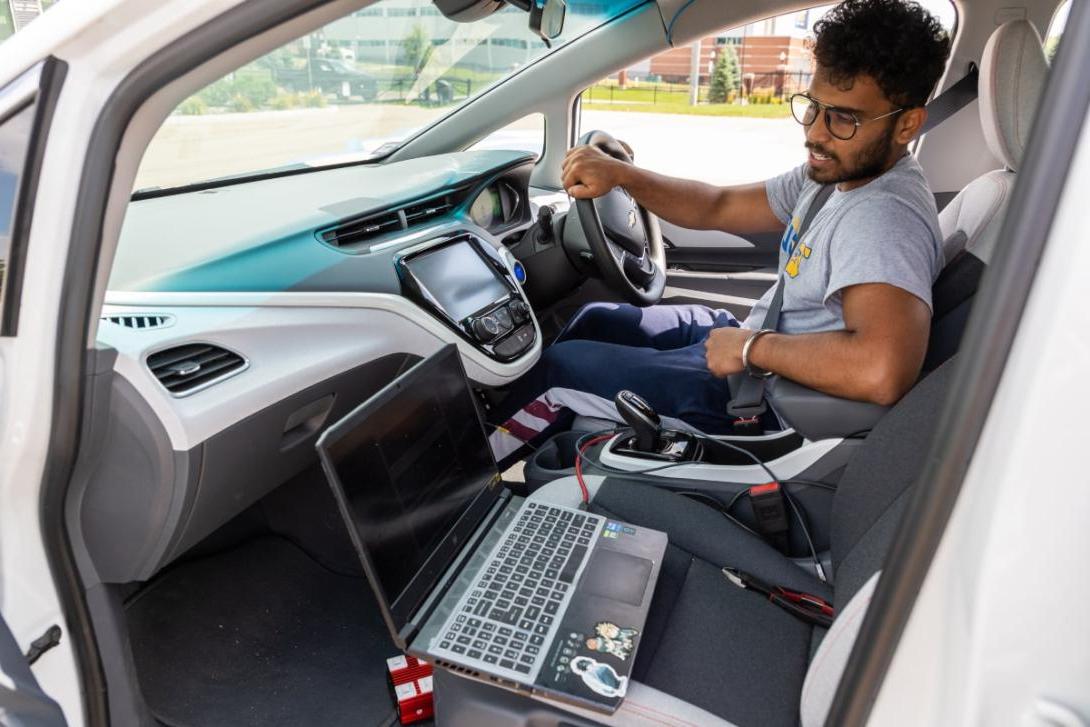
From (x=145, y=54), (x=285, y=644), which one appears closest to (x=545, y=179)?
(x=285, y=644)

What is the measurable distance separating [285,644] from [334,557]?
0.86 ft

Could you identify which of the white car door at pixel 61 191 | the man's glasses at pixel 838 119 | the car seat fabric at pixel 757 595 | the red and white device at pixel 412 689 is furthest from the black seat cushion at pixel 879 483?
the white car door at pixel 61 191

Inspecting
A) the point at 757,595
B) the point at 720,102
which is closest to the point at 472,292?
the point at 757,595

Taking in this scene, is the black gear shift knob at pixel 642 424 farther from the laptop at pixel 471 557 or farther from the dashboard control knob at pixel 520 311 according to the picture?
the dashboard control knob at pixel 520 311

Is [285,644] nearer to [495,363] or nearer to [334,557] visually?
[334,557]

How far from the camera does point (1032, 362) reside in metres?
0.59

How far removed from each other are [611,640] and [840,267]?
2.71 ft

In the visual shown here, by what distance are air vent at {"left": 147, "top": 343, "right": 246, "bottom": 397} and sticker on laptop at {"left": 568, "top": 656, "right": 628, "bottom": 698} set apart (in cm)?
74

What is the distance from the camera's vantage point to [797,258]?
1683 millimetres

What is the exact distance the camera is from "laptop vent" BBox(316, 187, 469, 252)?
1.72 m

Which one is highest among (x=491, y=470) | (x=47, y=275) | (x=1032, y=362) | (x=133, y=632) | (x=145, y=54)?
(x=145, y=54)

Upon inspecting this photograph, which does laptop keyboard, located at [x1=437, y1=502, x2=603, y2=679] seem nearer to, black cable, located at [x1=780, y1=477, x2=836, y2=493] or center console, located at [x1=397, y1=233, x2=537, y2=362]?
black cable, located at [x1=780, y1=477, x2=836, y2=493]

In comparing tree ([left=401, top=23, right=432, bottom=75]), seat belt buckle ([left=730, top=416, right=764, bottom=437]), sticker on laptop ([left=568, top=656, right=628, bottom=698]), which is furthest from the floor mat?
tree ([left=401, top=23, right=432, bottom=75])

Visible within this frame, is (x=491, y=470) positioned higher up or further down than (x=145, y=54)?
further down
